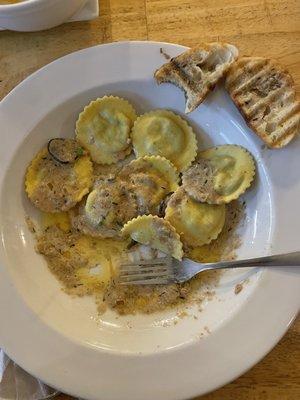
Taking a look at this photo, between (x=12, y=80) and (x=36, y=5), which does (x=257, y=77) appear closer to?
(x=36, y=5)

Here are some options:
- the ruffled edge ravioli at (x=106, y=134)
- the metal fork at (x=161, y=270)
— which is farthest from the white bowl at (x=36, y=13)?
the metal fork at (x=161, y=270)

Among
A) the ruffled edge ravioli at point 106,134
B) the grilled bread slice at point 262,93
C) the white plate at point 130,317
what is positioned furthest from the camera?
the ruffled edge ravioli at point 106,134

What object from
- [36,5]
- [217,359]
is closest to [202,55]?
[36,5]

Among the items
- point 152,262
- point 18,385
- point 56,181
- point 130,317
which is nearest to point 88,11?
point 56,181

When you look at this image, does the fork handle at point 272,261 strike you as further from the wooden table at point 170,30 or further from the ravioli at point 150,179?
the wooden table at point 170,30

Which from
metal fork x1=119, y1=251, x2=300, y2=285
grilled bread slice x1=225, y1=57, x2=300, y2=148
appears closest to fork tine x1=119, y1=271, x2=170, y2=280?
metal fork x1=119, y1=251, x2=300, y2=285
